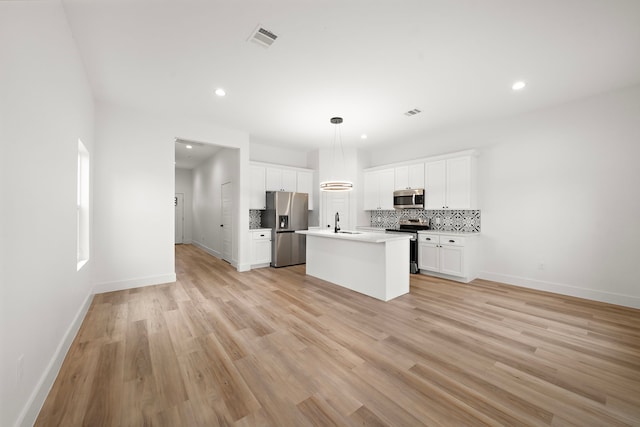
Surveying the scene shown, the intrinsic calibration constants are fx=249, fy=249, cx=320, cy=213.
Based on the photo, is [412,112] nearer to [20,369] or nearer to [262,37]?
[262,37]

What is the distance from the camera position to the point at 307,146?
261 inches

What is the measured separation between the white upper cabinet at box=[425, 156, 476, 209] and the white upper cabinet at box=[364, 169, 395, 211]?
921 mm

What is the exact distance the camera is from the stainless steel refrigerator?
19.2 feet

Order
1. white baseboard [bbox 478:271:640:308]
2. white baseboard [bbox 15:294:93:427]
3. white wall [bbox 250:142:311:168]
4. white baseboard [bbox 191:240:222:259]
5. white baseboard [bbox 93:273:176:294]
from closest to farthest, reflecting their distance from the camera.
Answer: white baseboard [bbox 15:294:93:427], white baseboard [bbox 478:271:640:308], white baseboard [bbox 93:273:176:294], white wall [bbox 250:142:311:168], white baseboard [bbox 191:240:222:259]

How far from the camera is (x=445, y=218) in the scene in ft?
17.6

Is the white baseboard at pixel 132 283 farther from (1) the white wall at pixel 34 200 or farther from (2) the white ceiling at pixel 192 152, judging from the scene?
(2) the white ceiling at pixel 192 152

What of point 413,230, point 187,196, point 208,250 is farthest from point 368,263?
point 187,196

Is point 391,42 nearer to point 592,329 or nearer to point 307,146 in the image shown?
point 592,329

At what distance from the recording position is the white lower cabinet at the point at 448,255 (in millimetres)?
4555

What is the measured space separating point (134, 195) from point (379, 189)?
16.8 ft

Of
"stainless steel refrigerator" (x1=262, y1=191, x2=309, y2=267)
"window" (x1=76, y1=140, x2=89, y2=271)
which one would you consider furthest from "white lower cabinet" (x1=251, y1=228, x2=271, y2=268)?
"window" (x1=76, y1=140, x2=89, y2=271)

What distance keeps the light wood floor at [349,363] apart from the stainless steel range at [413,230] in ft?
5.22

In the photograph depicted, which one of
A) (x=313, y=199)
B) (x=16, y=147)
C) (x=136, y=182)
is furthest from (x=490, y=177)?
(x=136, y=182)

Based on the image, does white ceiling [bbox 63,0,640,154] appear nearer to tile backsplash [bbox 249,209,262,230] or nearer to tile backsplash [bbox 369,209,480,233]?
tile backsplash [bbox 369,209,480,233]
